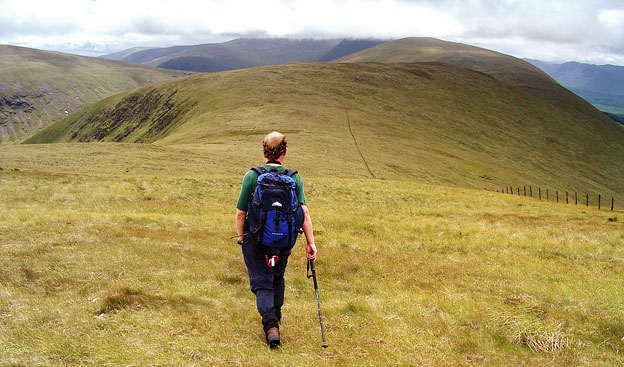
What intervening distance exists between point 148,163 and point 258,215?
4515cm

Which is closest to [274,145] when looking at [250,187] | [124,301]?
[250,187]

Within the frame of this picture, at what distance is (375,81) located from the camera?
145875 mm

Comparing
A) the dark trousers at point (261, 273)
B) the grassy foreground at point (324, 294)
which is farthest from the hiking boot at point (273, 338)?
the dark trousers at point (261, 273)

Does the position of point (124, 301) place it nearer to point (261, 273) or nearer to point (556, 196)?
point (261, 273)

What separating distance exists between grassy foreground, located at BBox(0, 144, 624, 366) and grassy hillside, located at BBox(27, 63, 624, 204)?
127ft

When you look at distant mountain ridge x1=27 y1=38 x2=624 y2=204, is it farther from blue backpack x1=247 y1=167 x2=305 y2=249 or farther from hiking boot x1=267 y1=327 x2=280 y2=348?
hiking boot x1=267 y1=327 x2=280 y2=348

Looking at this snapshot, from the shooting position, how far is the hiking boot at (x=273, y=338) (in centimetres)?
654

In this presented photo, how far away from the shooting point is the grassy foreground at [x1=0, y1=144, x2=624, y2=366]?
6.50m

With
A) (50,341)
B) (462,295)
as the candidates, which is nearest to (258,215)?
(50,341)

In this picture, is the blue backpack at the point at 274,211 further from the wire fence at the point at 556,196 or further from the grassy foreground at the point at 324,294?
the wire fence at the point at 556,196

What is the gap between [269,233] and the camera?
21.8 ft

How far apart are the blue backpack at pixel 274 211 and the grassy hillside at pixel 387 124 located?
4819cm

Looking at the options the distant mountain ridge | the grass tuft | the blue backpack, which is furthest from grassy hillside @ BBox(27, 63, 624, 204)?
the blue backpack

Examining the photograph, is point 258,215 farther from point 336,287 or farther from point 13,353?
point 336,287
